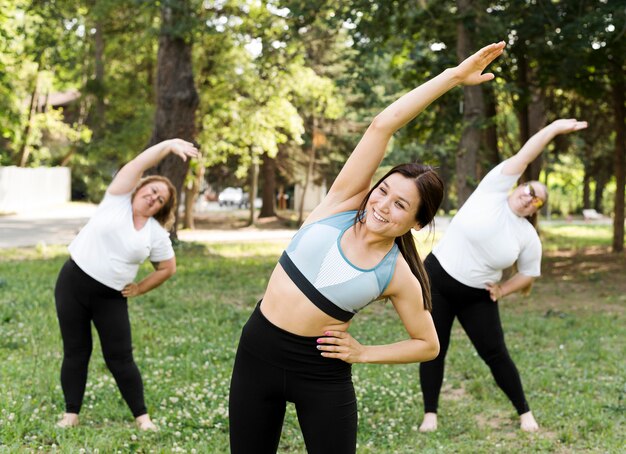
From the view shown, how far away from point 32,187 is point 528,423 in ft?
125

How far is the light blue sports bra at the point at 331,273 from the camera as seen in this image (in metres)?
2.97

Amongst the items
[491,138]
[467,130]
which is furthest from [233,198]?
[467,130]

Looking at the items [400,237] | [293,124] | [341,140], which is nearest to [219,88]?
[293,124]

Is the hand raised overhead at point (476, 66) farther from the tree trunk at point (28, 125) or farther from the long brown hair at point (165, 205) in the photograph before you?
the tree trunk at point (28, 125)

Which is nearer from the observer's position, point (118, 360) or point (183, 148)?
point (183, 148)

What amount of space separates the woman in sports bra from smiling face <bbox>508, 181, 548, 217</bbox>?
101 inches

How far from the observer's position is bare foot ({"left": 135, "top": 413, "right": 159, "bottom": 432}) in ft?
18.2

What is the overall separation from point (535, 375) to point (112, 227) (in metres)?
4.68

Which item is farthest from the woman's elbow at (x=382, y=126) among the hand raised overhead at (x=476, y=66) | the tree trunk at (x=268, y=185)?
the tree trunk at (x=268, y=185)

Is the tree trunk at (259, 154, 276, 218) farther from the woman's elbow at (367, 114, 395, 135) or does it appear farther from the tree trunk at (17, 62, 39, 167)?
the woman's elbow at (367, 114, 395, 135)

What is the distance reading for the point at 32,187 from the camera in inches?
1580

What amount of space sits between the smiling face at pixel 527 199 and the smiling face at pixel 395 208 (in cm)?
279

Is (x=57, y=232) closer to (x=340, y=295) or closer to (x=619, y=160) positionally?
(x=619, y=160)

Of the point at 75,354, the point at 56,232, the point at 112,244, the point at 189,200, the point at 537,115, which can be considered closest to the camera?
the point at 112,244
